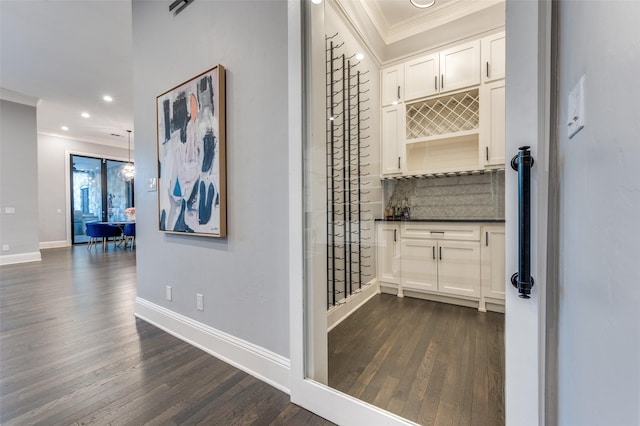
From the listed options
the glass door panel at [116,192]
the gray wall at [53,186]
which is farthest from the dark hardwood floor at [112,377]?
the glass door panel at [116,192]

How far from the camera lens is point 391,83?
2.95m

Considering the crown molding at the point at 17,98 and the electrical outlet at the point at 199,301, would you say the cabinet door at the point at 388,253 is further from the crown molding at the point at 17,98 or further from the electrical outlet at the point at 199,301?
the crown molding at the point at 17,98

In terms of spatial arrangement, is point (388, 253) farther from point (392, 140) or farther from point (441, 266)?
point (392, 140)

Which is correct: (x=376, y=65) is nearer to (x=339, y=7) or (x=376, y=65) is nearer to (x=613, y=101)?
(x=339, y=7)

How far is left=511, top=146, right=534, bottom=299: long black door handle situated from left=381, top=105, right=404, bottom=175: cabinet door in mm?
2135

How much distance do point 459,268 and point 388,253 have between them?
652mm

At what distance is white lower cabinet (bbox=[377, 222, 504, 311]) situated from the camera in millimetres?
2270

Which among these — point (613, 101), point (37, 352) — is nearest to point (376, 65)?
point (613, 101)

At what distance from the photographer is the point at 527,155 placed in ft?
2.82

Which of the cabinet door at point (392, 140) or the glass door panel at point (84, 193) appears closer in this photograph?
the cabinet door at point (392, 140)

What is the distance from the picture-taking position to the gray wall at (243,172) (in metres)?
1.58

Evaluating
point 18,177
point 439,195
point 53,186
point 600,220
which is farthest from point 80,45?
point 53,186

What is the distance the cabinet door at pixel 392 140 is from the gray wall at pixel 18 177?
6808mm

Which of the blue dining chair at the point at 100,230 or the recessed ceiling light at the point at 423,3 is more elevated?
the recessed ceiling light at the point at 423,3
